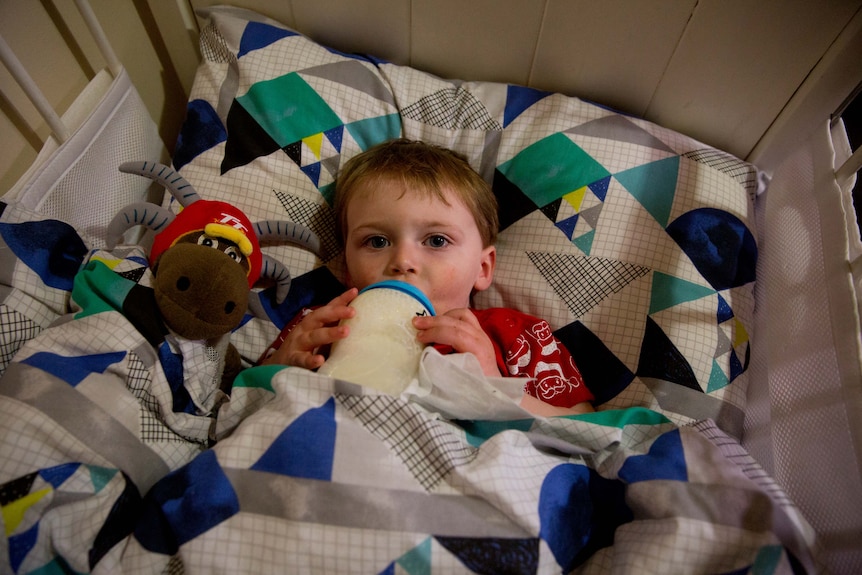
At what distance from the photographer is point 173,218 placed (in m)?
0.79

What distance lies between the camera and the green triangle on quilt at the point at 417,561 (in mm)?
534

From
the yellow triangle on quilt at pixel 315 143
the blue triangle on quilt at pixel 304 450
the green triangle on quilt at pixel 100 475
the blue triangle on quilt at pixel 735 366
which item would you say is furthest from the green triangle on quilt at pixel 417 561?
the yellow triangle on quilt at pixel 315 143

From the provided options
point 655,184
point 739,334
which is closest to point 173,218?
point 655,184

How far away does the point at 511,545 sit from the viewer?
550 millimetres

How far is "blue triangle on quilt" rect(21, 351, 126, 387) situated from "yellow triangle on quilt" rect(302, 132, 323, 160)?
491mm

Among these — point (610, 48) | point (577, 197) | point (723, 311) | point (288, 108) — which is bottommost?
point (723, 311)

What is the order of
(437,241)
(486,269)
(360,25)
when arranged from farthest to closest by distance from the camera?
(360,25)
(486,269)
(437,241)

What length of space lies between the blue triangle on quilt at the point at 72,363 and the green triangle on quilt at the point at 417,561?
42 centimetres

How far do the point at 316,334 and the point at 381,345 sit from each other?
0.11 metres

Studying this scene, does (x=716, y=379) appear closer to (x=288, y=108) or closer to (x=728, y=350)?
(x=728, y=350)

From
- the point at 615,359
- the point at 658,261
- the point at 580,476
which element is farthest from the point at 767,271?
the point at 580,476

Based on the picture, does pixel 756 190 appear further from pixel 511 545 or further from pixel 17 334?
pixel 17 334

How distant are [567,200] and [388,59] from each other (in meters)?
0.50

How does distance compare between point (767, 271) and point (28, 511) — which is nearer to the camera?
point (28, 511)
